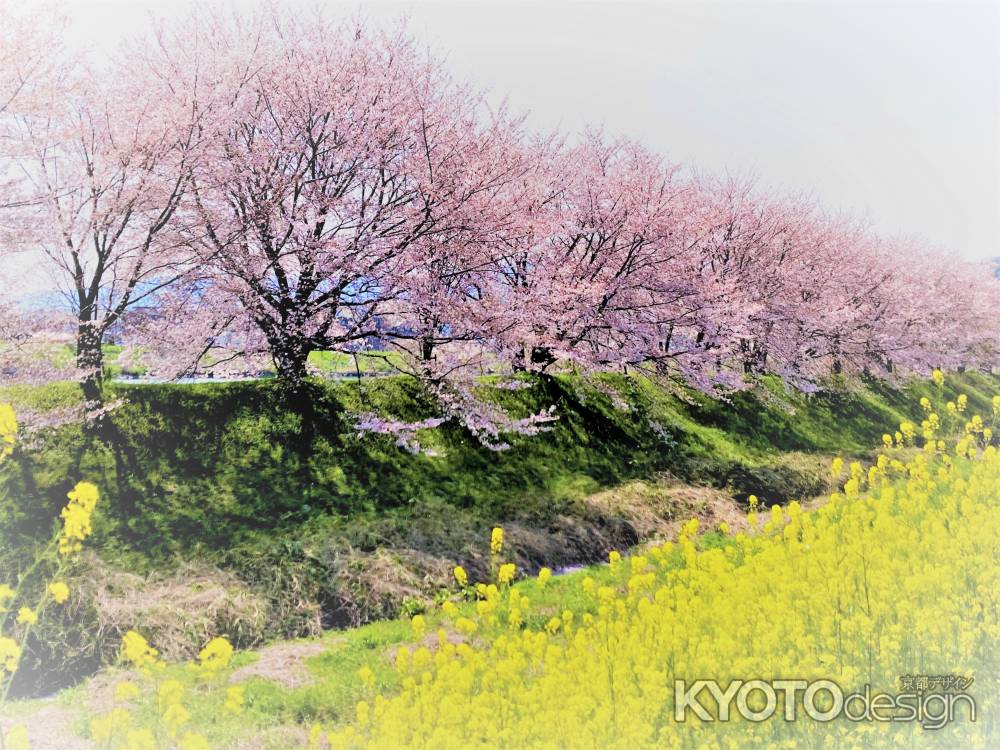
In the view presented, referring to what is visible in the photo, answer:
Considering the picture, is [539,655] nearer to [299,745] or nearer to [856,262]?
[299,745]

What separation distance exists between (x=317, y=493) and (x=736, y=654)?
7556 mm

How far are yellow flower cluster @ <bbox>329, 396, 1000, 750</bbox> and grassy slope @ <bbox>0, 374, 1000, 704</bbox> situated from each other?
3297mm

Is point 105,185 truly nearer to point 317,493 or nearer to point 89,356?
point 89,356

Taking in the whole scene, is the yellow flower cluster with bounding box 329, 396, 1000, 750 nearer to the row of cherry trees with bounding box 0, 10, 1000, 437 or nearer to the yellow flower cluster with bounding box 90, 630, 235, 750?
the yellow flower cluster with bounding box 90, 630, 235, 750

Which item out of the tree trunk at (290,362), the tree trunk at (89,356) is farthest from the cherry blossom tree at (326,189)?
the tree trunk at (89,356)

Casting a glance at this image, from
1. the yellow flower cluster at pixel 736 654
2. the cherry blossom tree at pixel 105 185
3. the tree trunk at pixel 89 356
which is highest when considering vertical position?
the cherry blossom tree at pixel 105 185

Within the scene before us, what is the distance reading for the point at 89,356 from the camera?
10117 mm

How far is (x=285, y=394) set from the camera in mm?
12156

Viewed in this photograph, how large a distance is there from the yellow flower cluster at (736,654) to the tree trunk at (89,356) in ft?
25.1

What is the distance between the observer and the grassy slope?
869cm

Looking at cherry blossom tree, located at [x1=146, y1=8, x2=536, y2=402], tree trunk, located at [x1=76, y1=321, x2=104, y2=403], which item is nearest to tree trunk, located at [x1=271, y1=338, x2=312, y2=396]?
cherry blossom tree, located at [x1=146, y1=8, x2=536, y2=402]

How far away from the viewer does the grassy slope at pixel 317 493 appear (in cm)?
869

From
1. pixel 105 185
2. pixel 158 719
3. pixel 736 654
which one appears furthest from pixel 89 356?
pixel 736 654

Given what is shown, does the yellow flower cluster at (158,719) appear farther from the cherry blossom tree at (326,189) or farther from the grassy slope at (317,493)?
the cherry blossom tree at (326,189)
